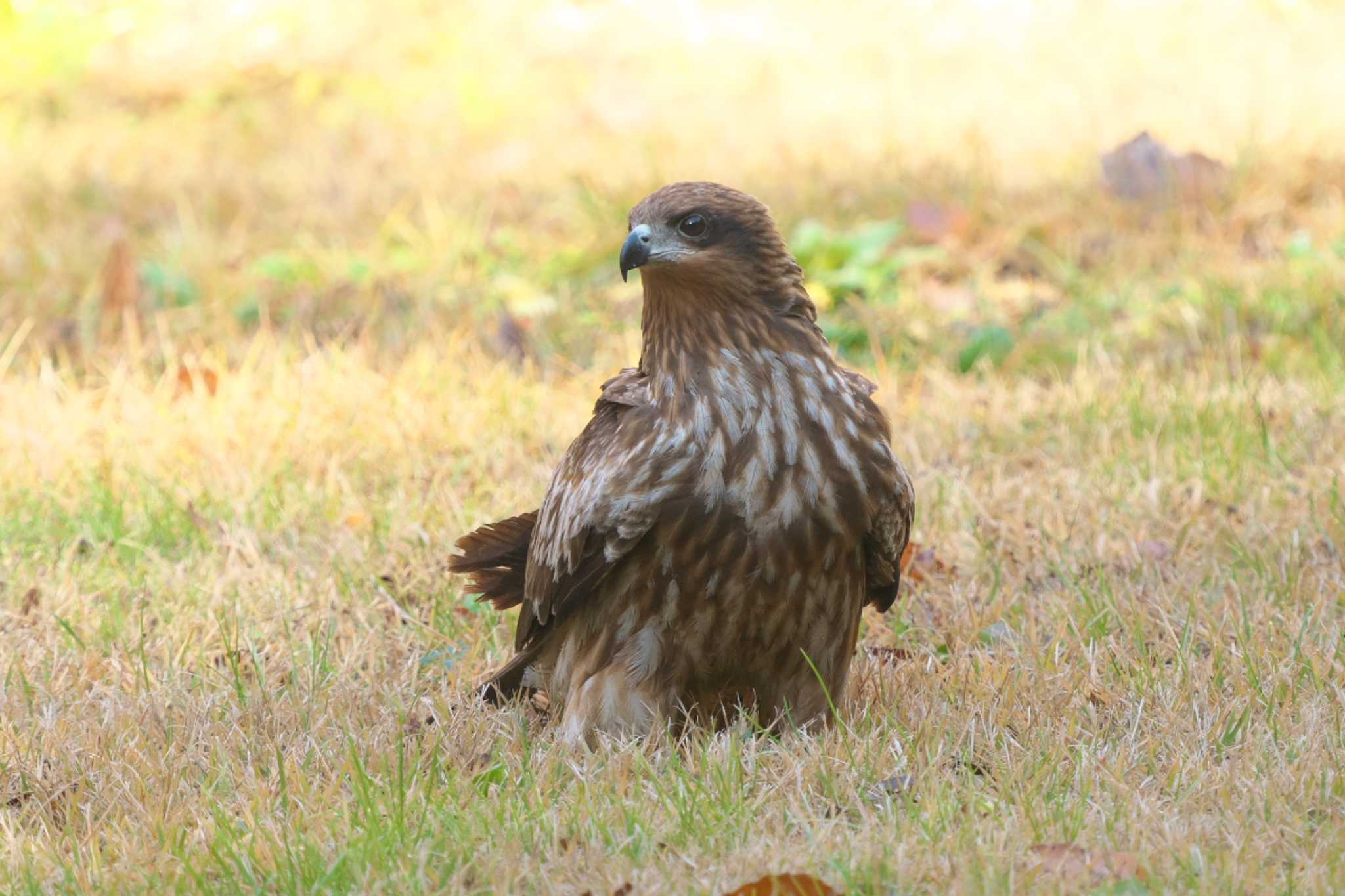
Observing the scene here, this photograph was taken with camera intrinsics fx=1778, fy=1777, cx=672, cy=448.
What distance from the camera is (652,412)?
3.55 meters

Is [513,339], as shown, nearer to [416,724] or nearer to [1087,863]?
[416,724]

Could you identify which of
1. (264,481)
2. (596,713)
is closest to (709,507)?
(596,713)

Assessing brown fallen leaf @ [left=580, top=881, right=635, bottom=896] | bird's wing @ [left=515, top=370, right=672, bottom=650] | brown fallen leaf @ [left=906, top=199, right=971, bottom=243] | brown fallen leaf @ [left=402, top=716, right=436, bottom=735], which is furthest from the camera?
brown fallen leaf @ [left=906, top=199, right=971, bottom=243]

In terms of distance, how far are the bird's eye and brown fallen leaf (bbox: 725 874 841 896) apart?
1.40 metres

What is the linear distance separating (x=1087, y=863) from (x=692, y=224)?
1495 millimetres

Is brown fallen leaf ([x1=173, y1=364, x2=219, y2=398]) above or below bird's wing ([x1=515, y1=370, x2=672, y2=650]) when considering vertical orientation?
below

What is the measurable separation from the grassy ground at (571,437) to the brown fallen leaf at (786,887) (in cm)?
6

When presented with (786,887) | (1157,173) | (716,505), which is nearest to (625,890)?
(786,887)

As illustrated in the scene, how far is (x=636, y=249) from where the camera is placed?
3.51m

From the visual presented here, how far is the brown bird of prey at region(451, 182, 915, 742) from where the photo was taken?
342cm

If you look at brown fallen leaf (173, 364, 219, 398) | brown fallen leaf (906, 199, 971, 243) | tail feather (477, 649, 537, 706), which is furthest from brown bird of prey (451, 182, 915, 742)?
brown fallen leaf (906, 199, 971, 243)

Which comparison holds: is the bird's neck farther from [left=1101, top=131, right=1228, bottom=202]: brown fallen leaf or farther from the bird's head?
[left=1101, top=131, right=1228, bottom=202]: brown fallen leaf

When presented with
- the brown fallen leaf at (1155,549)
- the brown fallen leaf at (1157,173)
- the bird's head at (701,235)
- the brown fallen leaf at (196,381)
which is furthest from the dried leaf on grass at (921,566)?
the brown fallen leaf at (1157,173)

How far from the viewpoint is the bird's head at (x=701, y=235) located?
11.7ft
